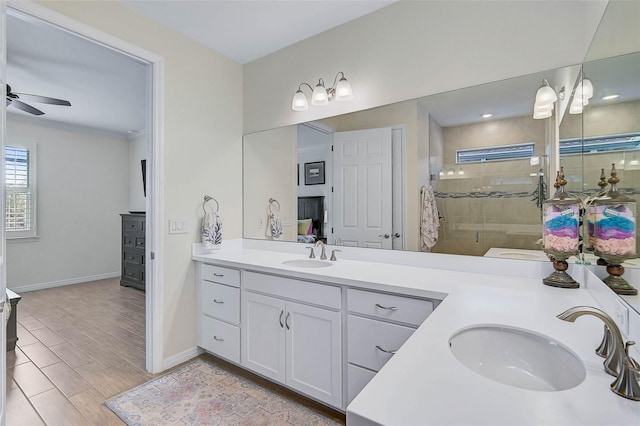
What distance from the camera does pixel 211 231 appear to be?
8.46 feet

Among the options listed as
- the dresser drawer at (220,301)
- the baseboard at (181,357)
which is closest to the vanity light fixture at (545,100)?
the dresser drawer at (220,301)

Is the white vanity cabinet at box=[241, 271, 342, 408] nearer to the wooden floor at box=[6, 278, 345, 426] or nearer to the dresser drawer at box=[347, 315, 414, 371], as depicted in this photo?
the dresser drawer at box=[347, 315, 414, 371]

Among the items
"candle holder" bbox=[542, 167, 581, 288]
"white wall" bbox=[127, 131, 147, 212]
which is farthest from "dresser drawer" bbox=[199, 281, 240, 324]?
"white wall" bbox=[127, 131, 147, 212]

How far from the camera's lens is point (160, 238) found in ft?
7.62

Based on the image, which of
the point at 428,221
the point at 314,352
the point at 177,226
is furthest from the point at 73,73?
the point at 428,221

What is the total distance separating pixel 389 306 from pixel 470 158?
3.30 feet

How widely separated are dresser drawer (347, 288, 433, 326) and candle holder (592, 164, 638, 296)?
660 millimetres

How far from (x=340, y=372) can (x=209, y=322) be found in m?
1.24

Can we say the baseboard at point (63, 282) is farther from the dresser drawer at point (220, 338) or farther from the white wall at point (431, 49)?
the white wall at point (431, 49)

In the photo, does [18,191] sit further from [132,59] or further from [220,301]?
[220,301]

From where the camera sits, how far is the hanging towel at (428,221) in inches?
76.5

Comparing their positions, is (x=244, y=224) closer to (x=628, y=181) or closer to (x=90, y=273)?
(x=628, y=181)

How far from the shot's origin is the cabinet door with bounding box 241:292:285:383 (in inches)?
77.5

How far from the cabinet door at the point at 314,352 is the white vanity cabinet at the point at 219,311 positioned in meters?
0.52
